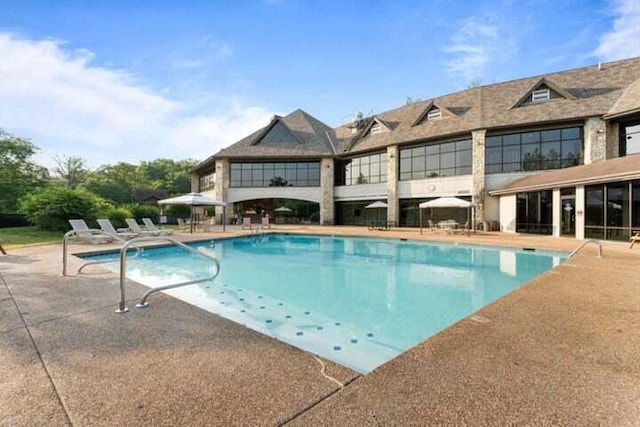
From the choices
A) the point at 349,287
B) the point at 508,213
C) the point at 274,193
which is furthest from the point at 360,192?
the point at 349,287

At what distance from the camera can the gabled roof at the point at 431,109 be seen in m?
23.3

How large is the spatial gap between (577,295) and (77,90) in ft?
60.0

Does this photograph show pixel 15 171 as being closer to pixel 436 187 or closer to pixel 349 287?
pixel 349 287

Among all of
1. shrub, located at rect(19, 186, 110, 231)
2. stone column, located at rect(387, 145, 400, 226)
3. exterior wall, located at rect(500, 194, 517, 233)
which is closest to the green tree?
shrub, located at rect(19, 186, 110, 231)

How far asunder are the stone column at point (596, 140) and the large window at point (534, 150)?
63 cm

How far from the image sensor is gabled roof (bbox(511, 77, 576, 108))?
1936 centimetres

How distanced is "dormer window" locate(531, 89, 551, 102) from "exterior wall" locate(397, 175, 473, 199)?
6213mm

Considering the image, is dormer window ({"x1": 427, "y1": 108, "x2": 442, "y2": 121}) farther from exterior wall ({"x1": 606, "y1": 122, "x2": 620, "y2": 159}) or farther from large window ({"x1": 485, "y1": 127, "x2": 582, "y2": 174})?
exterior wall ({"x1": 606, "y1": 122, "x2": 620, "y2": 159})

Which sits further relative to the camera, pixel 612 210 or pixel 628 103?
pixel 628 103

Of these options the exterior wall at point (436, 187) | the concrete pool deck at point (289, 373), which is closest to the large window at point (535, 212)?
the exterior wall at point (436, 187)

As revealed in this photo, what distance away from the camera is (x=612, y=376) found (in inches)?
110

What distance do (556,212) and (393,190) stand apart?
10.6 m

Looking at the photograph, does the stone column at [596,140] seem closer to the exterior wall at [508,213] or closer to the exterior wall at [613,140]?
the exterior wall at [613,140]

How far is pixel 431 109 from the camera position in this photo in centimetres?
2450
